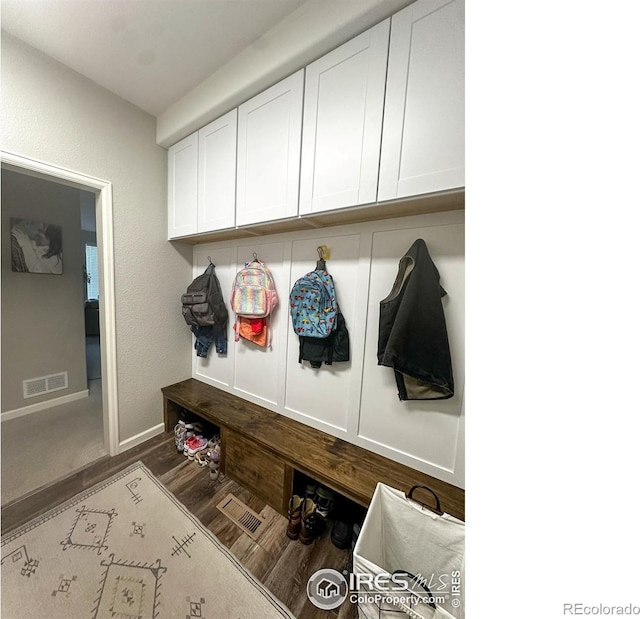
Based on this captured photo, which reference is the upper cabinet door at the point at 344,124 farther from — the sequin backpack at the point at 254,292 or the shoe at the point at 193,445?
the shoe at the point at 193,445

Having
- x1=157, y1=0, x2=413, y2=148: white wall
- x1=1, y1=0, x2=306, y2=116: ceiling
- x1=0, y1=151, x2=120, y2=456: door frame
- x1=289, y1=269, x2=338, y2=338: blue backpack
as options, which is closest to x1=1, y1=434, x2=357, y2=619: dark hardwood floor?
x1=0, y1=151, x2=120, y2=456: door frame

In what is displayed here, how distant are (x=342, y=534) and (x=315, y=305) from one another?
124cm

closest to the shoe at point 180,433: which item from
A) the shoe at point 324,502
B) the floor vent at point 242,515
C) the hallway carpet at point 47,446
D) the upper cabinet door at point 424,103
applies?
the hallway carpet at point 47,446

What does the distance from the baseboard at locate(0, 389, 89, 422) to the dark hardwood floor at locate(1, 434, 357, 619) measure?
1317mm

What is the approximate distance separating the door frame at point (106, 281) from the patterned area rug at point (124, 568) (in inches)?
19.9

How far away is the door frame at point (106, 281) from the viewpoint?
1559mm

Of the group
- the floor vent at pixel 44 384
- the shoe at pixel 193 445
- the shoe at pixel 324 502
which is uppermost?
the floor vent at pixel 44 384

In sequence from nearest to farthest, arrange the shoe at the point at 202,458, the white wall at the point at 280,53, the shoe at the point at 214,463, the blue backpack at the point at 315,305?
the white wall at the point at 280,53
the blue backpack at the point at 315,305
the shoe at the point at 214,463
the shoe at the point at 202,458

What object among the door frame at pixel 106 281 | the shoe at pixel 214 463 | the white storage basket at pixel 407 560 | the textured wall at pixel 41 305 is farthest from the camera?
the textured wall at pixel 41 305

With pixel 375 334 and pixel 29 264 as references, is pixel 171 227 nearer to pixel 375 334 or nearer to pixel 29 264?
pixel 29 264

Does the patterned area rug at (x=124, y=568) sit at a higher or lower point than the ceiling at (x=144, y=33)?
lower

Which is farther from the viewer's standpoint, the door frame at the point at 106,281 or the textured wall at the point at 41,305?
the textured wall at the point at 41,305

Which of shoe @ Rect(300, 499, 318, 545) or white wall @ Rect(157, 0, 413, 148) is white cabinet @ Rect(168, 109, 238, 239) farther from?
shoe @ Rect(300, 499, 318, 545)
